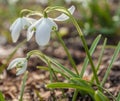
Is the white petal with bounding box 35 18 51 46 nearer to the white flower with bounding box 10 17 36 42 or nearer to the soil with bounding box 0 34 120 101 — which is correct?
the white flower with bounding box 10 17 36 42

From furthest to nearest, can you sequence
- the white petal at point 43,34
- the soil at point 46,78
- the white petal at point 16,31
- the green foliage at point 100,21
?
the green foliage at point 100,21 → the soil at point 46,78 → the white petal at point 16,31 → the white petal at point 43,34

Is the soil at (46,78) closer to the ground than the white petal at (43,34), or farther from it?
closer to the ground

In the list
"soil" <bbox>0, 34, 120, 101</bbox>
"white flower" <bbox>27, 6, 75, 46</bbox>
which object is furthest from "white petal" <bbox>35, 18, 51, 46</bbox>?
"soil" <bbox>0, 34, 120, 101</bbox>

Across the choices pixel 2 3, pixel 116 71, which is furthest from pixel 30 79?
pixel 2 3

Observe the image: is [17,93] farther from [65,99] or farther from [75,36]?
[75,36]

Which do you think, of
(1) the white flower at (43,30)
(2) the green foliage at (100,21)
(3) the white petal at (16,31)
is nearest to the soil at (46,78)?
(2) the green foliage at (100,21)

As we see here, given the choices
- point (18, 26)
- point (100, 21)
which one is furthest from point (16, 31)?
point (100, 21)

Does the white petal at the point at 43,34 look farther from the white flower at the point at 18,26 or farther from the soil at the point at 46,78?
the soil at the point at 46,78

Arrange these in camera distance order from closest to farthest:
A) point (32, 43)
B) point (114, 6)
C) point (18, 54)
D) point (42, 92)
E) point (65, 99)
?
1. point (65, 99)
2. point (42, 92)
3. point (18, 54)
4. point (32, 43)
5. point (114, 6)
